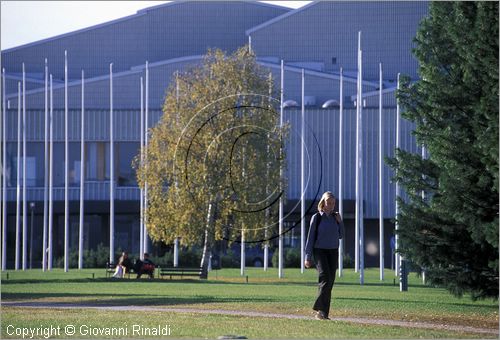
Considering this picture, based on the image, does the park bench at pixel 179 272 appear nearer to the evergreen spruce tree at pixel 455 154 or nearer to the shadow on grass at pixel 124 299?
the shadow on grass at pixel 124 299

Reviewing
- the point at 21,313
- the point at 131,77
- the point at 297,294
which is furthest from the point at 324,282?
the point at 131,77

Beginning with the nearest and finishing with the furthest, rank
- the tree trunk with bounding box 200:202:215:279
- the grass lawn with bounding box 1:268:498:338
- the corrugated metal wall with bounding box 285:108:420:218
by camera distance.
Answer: the grass lawn with bounding box 1:268:498:338, the tree trunk with bounding box 200:202:215:279, the corrugated metal wall with bounding box 285:108:420:218

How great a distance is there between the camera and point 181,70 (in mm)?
72750

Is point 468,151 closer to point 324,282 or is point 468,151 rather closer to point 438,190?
point 438,190

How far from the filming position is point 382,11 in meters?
77.8

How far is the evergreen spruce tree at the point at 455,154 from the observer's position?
22.5 meters

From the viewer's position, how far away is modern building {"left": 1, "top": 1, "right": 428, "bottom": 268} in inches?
2781

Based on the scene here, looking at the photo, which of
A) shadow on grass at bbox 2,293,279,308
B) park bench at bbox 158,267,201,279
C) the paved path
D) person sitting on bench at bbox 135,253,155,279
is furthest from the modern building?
the paved path

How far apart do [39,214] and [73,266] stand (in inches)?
372

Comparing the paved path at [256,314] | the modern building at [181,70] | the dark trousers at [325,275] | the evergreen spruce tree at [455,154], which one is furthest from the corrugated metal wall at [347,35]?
the dark trousers at [325,275]

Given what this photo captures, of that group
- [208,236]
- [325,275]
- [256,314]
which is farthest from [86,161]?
[325,275]

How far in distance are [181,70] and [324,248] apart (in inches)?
2098

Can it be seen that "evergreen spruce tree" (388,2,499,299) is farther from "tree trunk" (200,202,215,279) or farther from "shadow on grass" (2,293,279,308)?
"tree trunk" (200,202,215,279)

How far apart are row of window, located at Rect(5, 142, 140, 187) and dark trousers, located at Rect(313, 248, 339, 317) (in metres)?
52.8
